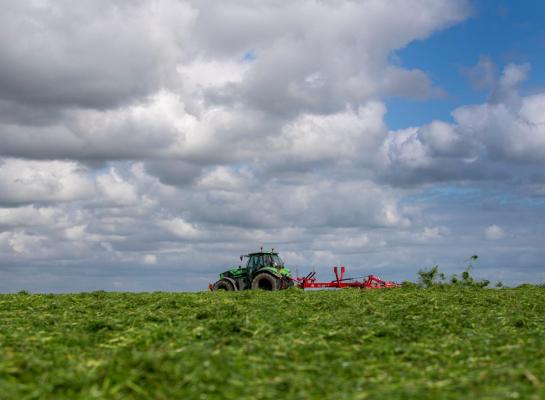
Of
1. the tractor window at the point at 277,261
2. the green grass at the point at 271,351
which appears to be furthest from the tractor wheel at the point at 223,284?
the green grass at the point at 271,351

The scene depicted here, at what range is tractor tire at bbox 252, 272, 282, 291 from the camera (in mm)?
30703

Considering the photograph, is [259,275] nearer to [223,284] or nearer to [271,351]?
[223,284]

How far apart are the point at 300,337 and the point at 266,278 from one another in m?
20.6

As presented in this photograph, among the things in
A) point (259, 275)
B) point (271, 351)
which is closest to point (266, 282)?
point (259, 275)

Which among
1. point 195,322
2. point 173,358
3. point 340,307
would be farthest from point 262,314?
point 173,358

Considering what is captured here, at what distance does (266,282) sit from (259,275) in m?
0.70

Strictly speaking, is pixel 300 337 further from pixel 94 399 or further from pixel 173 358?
pixel 94 399

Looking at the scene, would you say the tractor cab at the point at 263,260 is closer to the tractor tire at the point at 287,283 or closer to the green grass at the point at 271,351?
the tractor tire at the point at 287,283

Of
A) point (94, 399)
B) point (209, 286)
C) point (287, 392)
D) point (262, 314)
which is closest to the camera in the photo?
point (94, 399)

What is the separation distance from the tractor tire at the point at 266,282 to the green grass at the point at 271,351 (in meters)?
14.9

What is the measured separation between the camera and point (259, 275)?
31141mm

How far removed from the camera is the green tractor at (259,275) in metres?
31.1

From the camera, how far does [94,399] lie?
263 inches

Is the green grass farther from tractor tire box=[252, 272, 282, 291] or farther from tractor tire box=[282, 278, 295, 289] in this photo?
tractor tire box=[282, 278, 295, 289]
